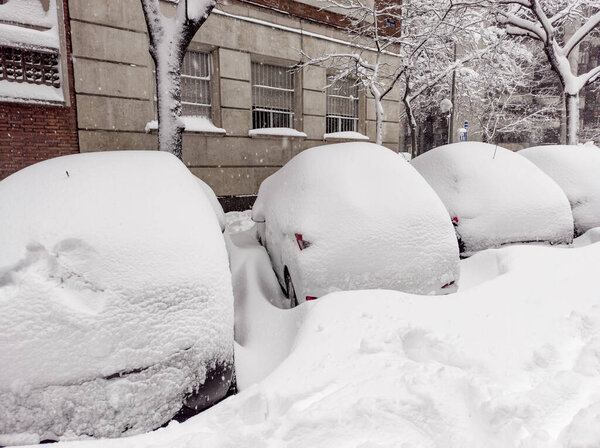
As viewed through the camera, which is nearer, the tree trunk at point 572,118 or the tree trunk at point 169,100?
the tree trunk at point 169,100

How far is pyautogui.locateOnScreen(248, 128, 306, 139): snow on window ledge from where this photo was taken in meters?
10.5

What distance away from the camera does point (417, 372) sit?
216 cm

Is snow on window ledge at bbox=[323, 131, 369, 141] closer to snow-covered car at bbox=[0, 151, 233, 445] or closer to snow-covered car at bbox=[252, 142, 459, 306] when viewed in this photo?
snow-covered car at bbox=[252, 142, 459, 306]

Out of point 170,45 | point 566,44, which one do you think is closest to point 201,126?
point 170,45

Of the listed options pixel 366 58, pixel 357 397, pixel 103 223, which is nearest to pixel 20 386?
pixel 103 223

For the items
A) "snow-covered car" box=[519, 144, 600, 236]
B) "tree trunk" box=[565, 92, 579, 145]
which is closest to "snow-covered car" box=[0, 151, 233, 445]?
"snow-covered car" box=[519, 144, 600, 236]

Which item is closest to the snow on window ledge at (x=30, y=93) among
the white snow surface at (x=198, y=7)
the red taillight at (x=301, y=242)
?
the white snow surface at (x=198, y=7)

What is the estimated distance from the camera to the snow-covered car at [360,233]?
3.09 metres

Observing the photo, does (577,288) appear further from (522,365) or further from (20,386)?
(20,386)

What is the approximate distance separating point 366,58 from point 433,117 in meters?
12.5

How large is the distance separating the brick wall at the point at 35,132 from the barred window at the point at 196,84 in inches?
97.9

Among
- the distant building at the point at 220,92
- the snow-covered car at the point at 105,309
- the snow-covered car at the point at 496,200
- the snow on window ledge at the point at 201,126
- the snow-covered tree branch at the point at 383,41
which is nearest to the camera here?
the snow-covered car at the point at 105,309

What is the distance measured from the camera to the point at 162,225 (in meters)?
2.20

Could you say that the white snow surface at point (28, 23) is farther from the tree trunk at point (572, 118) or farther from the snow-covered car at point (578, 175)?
the tree trunk at point (572, 118)
